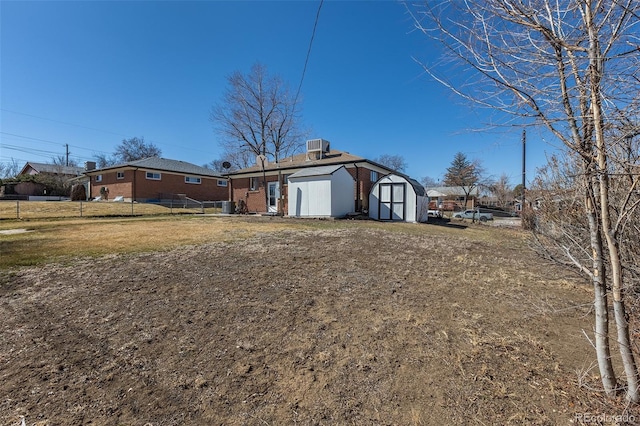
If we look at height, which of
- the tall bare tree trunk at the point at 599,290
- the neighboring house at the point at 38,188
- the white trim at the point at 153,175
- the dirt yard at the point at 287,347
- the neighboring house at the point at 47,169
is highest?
the neighboring house at the point at 47,169

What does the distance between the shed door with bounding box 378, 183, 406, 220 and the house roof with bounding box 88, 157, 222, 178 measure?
20.4m

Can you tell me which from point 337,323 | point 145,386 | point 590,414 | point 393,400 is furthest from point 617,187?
point 145,386

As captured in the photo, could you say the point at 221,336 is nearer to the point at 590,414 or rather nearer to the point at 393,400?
the point at 393,400

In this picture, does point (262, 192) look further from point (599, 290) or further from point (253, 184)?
point (599, 290)

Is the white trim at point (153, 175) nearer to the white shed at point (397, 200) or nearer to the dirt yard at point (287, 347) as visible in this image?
the white shed at point (397, 200)

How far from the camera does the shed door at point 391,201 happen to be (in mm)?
16203

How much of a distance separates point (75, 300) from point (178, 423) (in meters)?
2.88

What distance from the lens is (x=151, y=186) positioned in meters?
25.2

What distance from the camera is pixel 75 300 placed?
3.60 metres

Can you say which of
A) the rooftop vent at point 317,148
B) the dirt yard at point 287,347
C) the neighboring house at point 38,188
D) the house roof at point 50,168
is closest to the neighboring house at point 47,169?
the house roof at point 50,168

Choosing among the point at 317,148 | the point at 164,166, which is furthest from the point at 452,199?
the point at 164,166

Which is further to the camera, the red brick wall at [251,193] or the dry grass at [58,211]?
the red brick wall at [251,193]

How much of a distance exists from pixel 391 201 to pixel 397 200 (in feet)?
1.15

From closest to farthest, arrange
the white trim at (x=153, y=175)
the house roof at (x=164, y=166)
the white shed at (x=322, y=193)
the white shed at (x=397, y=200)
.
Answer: the white shed at (x=322, y=193)
the white shed at (x=397, y=200)
the house roof at (x=164, y=166)
the white trim at (x=153, y=175)
